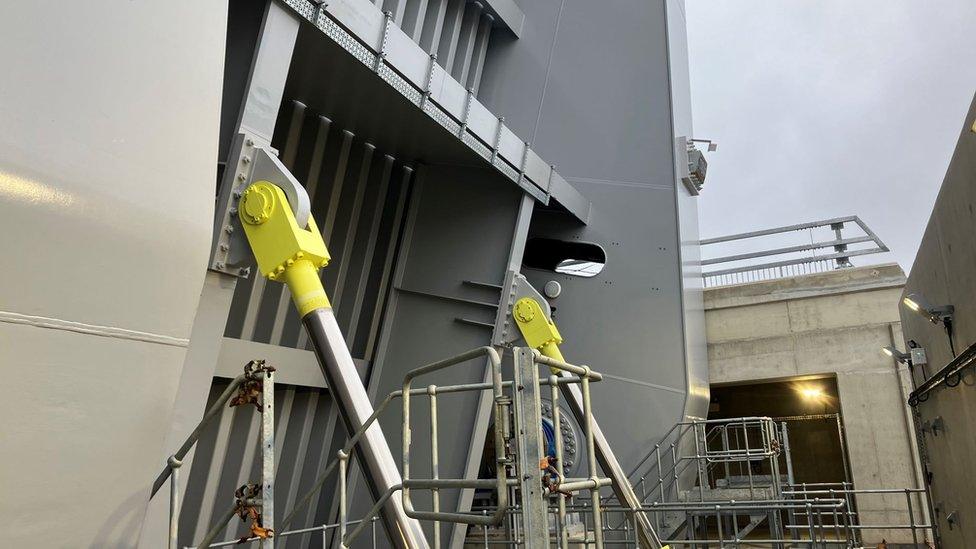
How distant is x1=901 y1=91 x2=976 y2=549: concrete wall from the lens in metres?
5.23

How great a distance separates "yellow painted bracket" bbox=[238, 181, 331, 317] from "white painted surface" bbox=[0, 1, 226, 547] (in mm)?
1264

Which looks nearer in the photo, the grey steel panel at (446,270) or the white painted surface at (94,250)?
the white painted surface at (94,250)

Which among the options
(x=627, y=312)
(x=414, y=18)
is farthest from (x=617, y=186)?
(x=414, y=18)

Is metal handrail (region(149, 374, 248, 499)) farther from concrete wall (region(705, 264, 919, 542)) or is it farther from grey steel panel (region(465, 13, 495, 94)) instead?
concrete wall (region(705, 264, 919, 542))

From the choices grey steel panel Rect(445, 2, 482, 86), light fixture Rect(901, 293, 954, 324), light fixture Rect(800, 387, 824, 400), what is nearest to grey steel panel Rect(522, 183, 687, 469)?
grey steel panel Rect(445, 2, 482, 86)

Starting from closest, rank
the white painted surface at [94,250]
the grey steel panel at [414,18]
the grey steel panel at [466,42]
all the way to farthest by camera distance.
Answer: the white painted surface at [94,250]
the grey steel panel at [414,18]
the grey steel panel at [466,42]

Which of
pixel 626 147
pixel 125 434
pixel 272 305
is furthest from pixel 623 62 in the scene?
pixel 125 434

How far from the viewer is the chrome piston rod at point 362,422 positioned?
4.02 metres

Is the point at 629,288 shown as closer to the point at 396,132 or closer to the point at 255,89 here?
the point at 396,132

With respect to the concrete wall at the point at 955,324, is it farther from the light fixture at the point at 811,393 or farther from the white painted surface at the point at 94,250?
the light fixture at the point at 811,393

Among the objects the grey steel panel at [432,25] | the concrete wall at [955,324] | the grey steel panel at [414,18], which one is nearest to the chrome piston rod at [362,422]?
the concrete wall at [955,324]

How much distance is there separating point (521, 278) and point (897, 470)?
7.96 m

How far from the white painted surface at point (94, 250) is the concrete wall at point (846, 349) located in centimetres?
1203

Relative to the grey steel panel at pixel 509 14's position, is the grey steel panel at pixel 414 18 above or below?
below
